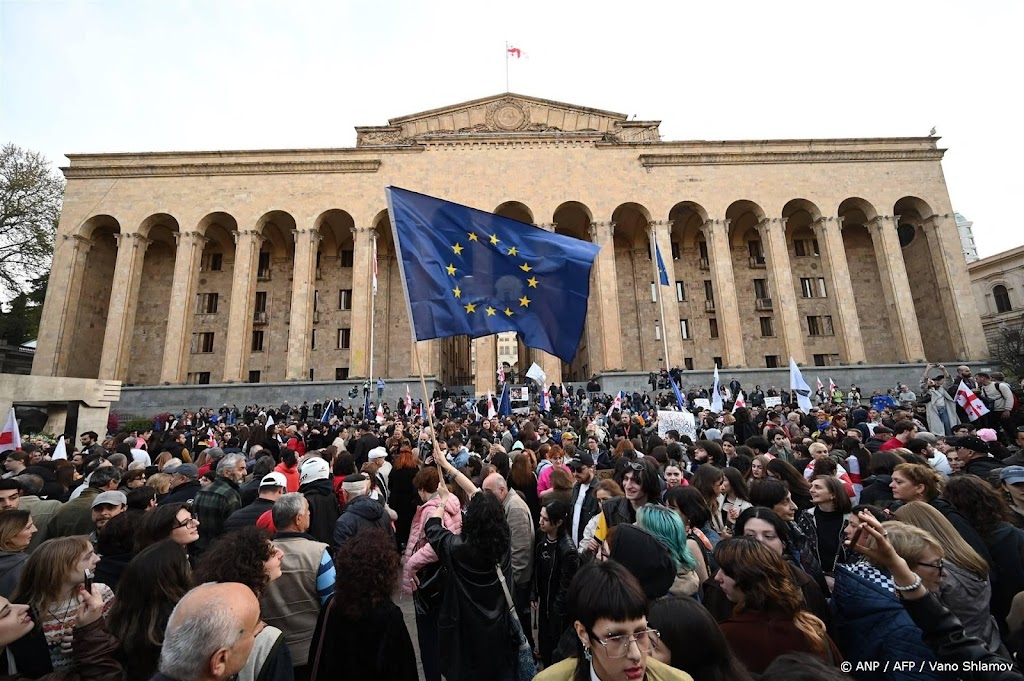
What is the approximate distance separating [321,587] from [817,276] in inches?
1477

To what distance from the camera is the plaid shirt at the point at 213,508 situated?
4363 mm

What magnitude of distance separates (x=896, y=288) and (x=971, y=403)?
24.8 meters

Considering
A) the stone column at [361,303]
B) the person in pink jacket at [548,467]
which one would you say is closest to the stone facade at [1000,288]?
the stone column at [361,303]

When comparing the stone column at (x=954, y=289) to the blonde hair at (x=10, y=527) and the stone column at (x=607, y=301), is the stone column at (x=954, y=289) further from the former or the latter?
the blonde hair at (x=10, y=527)

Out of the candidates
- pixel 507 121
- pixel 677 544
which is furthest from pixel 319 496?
pixel 507 121

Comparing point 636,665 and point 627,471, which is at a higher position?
point 627,471

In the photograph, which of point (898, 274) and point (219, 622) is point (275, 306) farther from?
point (898, 274)

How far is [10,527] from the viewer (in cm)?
311

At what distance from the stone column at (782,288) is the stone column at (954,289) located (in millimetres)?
8601

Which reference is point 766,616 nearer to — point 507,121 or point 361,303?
point 361,303

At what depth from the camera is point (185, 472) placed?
5488 millimetres

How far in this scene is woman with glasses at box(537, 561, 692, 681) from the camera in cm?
181

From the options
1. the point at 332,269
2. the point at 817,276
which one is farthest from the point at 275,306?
the point at 817,276

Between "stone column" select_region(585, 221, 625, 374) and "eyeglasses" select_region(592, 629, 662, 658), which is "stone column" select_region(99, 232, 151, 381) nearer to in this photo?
"stone column" select_region(585, 221, 625, 374)
